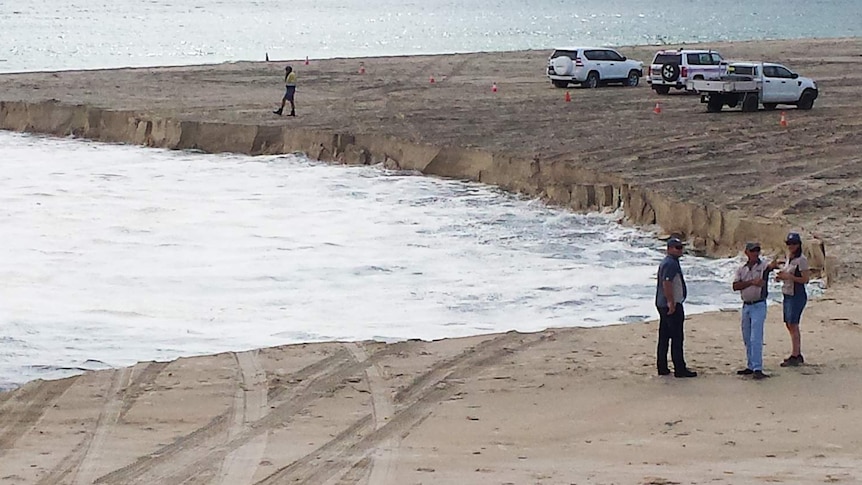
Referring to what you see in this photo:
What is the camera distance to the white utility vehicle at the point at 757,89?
3375 cm

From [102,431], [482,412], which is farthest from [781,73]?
[102,431]

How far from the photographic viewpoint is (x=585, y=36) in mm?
129625

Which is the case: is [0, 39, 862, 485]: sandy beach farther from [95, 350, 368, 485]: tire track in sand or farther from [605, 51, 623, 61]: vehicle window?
[605, 51, 623, 61]: vehicle window

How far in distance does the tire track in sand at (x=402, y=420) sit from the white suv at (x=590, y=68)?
2590 centimetres

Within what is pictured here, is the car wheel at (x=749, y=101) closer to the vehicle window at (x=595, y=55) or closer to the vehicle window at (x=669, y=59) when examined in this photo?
the vehicle window at (x=669, y=59)

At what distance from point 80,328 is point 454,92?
79.0 ft

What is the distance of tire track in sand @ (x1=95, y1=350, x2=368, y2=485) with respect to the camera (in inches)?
414

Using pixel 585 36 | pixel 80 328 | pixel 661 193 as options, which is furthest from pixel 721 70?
pixel 585 36

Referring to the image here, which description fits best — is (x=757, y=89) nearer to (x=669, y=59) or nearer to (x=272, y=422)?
(x=669, y=59)

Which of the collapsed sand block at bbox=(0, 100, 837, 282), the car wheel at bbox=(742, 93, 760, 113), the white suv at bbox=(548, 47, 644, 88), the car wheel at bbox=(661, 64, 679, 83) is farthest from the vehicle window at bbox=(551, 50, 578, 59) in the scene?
the collapsed sand block at bbox=(0, 100, 837, 282)

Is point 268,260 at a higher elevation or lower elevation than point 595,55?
lower

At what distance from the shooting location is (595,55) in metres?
41.5

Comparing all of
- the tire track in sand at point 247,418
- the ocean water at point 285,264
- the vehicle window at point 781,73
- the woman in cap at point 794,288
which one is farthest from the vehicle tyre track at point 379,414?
the vehicle window at point 781,73

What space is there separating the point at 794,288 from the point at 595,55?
29014 millimetres
